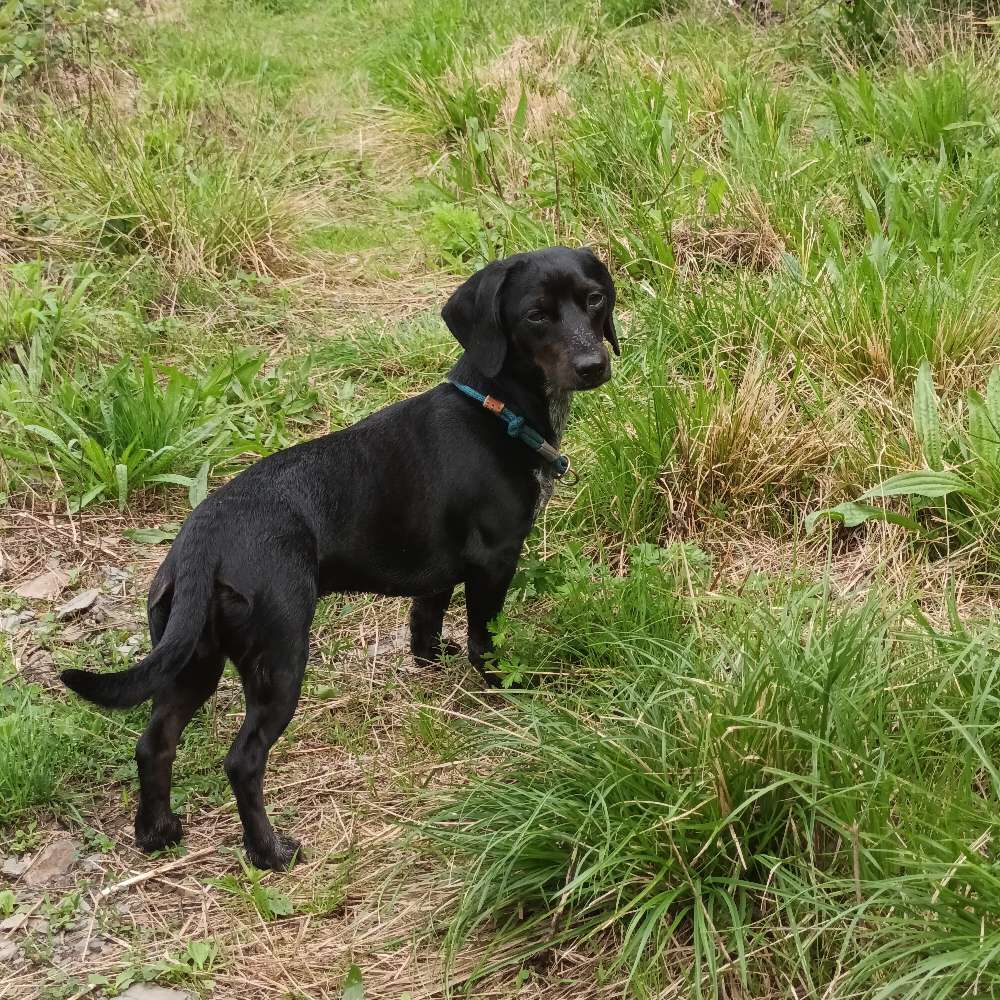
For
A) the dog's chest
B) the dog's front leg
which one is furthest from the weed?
the dog's chest

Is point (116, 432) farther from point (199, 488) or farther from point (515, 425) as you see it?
point (515, 425)

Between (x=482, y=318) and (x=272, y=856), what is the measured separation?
5.00 feet

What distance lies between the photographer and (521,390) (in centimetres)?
350

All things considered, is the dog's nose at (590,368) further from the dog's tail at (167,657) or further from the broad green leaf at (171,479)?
the broad green leaf at (171,479)

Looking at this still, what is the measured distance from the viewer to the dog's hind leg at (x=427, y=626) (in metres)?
3.79

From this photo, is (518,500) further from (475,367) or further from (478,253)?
(478,253)

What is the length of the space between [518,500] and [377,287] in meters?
2.80

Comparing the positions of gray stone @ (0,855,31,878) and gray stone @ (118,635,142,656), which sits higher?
gray stone @ (118,635,142,656)

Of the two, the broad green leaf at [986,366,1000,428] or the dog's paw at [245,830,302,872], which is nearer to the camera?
the dog's paw at [245,830,302,872]

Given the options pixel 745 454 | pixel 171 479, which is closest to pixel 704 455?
pixel 745 454

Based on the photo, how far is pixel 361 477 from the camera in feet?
11.1

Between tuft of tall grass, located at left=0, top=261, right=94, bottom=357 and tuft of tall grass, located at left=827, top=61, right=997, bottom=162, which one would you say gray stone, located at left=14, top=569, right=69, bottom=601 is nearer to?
tuft of tall grass, located at left=0, top=261, right=94, bottom=357

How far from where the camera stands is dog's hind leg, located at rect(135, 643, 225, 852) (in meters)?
3.03

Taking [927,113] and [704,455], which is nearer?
[704,455]
